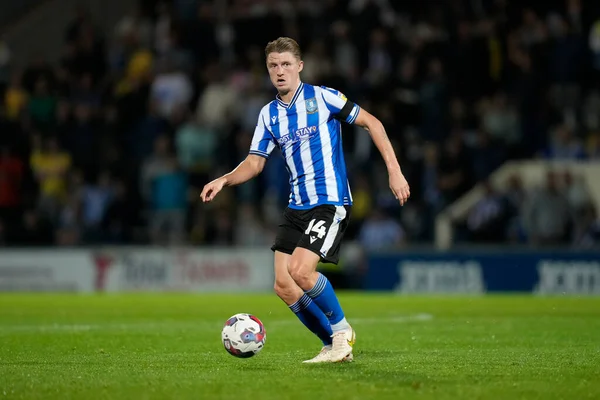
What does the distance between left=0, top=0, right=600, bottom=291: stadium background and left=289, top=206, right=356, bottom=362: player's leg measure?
1151 cm

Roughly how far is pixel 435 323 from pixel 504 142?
343 inches

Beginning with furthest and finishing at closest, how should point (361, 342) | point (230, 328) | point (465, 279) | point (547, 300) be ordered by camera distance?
point (465, 279)
point (547, 300)
point (361, 342)
point (230, 328)

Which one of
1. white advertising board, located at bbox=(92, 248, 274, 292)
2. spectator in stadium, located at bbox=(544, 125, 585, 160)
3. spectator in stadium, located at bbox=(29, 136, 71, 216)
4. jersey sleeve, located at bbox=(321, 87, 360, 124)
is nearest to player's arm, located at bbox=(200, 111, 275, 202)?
jersey sleeve, located at bbox=(321, 87, 360, 124)

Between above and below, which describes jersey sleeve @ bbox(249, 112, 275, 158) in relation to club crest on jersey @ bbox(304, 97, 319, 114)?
below

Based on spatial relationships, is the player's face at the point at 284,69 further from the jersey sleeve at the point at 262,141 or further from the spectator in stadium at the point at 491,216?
the spectator in stadium at the point at 491,216

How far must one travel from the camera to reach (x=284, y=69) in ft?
28.1

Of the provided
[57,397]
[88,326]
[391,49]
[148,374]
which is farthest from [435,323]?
[391,49]

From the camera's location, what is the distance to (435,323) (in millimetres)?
12836

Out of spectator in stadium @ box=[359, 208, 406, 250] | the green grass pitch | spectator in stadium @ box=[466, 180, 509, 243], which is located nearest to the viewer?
the green grass pitch

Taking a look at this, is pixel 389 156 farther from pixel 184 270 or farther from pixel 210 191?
pixel 184 270

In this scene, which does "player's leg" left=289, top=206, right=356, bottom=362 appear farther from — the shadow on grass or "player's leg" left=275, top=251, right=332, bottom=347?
the shadow on grass

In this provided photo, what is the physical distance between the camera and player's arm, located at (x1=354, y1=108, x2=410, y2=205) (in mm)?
8102

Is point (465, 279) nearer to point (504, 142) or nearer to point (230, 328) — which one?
point (504, 142)

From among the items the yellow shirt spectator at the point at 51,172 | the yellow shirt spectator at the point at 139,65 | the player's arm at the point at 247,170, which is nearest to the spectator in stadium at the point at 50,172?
the yellow shirt spectator at the point at 51,172
